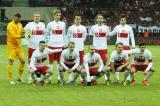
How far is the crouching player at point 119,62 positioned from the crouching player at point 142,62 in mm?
236

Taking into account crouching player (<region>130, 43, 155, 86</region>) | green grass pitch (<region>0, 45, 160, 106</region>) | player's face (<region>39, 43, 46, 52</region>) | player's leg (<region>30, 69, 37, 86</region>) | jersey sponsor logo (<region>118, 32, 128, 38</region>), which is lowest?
green grass pitch (<region>0, 45, 160, 106</region>)

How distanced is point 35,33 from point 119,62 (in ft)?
9.24

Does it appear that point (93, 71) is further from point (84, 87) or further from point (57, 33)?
point (57, 33)

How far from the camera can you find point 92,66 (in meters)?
17.0

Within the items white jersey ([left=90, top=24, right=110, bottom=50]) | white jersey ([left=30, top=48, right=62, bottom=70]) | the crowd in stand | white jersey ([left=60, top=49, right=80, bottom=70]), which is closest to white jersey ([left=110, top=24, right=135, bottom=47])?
white jersey ([left=90, top=24, right=110, bottom=50])

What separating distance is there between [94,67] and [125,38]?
1.74 m

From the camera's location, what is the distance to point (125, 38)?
18.0m

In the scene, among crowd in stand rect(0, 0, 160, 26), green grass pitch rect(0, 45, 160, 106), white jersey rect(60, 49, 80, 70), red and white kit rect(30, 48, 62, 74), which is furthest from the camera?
crowd in stand rect(0, 0, 160, 26)

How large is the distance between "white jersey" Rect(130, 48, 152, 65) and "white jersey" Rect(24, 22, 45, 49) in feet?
9.54

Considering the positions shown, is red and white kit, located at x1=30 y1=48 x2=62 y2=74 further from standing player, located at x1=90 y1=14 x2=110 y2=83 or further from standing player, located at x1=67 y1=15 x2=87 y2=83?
standing player, located at x1=90 y1=14 x2=110 y2=83

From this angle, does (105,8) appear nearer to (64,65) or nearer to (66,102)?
(64,65)

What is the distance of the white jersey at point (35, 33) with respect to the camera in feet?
57.2

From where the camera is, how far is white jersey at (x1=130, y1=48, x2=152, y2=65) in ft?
55.7

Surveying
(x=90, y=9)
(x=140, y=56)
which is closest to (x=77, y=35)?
(x=140, y=56)
